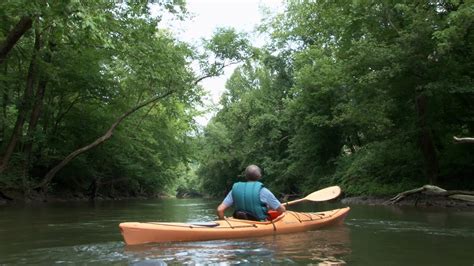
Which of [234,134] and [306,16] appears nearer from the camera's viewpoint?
[306,16]

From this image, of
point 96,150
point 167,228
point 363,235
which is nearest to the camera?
point 167,228

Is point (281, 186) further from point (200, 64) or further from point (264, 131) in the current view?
point (200, 64)

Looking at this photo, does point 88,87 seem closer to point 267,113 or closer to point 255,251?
point 255,251

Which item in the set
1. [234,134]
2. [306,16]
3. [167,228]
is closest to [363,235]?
[167,228]

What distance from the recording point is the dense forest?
44.3 ft

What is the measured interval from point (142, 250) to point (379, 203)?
12704mm

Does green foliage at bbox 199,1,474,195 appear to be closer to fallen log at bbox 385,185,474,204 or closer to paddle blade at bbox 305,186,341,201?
fallen log at bbox 385,185,474,204

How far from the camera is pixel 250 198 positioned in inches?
302

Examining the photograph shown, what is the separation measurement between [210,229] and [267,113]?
24703 millimetres

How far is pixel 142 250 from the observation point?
21.1 ft

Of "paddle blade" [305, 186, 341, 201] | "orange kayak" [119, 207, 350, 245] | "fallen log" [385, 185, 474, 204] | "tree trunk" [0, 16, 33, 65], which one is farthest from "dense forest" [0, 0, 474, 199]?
"paddle blade" [305, 186, 341, 201]

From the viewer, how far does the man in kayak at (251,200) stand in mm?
7637

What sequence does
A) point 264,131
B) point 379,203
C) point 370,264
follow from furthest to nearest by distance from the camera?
1. point 264,131
2. point 379,203
3. point 370,264

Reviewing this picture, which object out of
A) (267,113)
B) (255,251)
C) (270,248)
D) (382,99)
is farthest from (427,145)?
(267,113)
